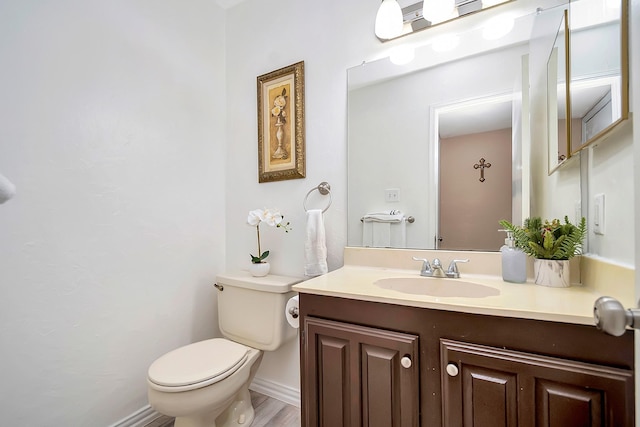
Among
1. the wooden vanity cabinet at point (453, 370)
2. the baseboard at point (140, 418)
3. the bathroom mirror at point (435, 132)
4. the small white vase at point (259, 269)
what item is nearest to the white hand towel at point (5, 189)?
the wooden vanity cabinet at point (453, 370)

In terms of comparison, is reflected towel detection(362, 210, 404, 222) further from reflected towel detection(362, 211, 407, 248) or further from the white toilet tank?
the white toilet tank

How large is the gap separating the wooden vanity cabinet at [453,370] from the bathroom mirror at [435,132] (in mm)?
514

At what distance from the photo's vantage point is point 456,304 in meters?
0.75

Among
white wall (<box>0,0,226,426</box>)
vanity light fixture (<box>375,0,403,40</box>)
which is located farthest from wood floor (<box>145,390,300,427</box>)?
vanity light fixture (<box>375,0,403,40</box>)

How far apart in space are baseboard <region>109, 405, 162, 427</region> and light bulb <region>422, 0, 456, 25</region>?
229 cm

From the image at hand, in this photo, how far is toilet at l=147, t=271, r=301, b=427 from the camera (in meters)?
1.09

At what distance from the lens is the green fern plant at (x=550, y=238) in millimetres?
878

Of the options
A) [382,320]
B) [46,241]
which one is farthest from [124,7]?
[382,320]

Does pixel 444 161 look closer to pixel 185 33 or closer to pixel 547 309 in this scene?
pixel 547 309

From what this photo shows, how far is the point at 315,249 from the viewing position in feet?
4.50

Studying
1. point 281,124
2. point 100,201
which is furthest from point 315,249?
point 100,201

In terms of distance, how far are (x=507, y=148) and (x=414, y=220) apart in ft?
1.55

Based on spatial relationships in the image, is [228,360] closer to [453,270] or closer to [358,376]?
[358,376]

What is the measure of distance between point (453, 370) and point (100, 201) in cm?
155
